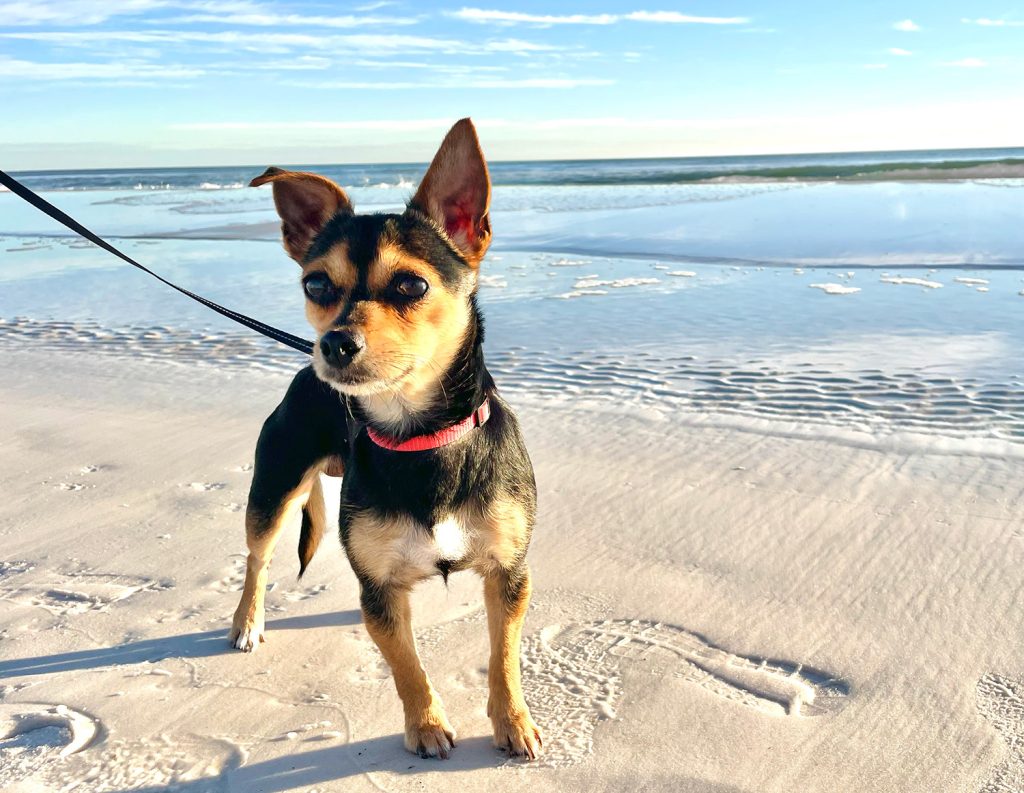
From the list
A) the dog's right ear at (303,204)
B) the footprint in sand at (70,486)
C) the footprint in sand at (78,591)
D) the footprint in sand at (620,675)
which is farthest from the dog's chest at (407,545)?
the footprint in sand at (70,486)

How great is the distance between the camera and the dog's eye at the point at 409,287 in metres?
2.49

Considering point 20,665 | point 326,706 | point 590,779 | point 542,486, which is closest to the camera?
point 590,779

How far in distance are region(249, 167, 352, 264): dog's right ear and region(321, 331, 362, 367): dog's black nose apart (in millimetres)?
637

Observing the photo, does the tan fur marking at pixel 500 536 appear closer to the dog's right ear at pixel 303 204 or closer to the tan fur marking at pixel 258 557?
the tan fur marking at pixel 258 557

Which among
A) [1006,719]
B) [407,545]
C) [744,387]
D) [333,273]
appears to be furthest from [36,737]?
[744,387]

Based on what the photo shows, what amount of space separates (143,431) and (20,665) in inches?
103

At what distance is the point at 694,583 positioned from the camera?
342cm

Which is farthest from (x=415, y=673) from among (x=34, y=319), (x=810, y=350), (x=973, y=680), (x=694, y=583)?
(x=34, y=319)

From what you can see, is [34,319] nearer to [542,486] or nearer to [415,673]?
[542,486]

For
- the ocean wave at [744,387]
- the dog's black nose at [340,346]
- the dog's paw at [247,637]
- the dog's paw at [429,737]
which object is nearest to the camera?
the dog's black nose at [340,346]

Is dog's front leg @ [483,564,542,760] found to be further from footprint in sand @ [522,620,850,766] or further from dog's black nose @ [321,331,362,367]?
dog's black nose @ [321,331,362,367]

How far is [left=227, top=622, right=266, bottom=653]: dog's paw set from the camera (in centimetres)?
314

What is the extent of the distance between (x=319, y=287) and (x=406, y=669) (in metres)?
1.12

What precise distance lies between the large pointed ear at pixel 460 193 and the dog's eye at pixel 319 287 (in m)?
0.38
